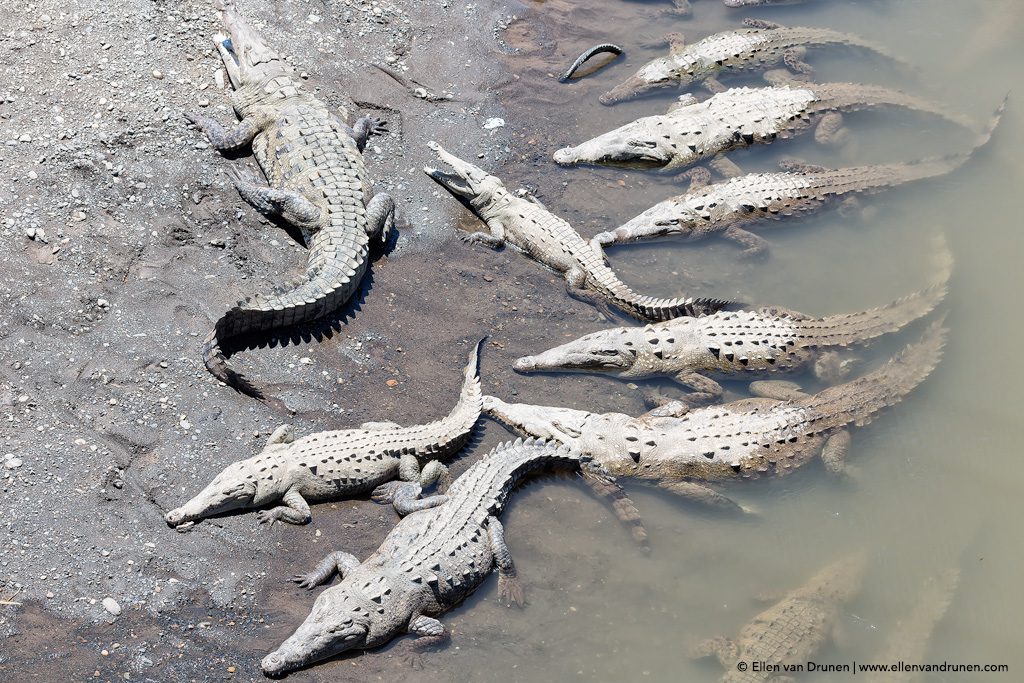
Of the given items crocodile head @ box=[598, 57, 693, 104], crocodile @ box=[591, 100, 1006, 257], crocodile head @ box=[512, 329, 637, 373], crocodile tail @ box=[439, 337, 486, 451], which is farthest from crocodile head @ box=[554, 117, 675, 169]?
crocodile tail @ box=[439, 337, 486, 451]

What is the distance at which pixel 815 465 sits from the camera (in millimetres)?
7172

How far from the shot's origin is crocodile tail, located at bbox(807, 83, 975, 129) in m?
10.3

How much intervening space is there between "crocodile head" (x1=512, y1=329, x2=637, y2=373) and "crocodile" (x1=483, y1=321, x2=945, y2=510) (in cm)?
47

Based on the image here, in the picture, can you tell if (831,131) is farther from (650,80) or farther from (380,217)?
(380,217)

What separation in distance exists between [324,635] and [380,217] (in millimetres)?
3952

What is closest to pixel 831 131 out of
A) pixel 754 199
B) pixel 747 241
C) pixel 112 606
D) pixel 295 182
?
pixel 754 199

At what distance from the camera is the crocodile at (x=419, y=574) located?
18.4 ft

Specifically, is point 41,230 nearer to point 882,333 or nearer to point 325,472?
point 325,472

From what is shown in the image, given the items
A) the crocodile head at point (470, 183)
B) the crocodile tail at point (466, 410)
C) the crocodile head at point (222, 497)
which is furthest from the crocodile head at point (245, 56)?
the crocodile head at point (222, 497)

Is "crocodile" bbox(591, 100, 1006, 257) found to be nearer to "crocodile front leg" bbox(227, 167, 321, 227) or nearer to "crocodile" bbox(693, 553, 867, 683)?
"crocodile front leg" bbox(227, 167, 321, 227)

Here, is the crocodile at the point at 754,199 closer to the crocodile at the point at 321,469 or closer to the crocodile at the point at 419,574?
the crocodile at the point at 321,469

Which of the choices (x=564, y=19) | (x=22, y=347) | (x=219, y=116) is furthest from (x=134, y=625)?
(x=564, y=19)

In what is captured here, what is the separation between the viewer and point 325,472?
250 inches

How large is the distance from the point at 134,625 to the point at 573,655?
9.35ft
